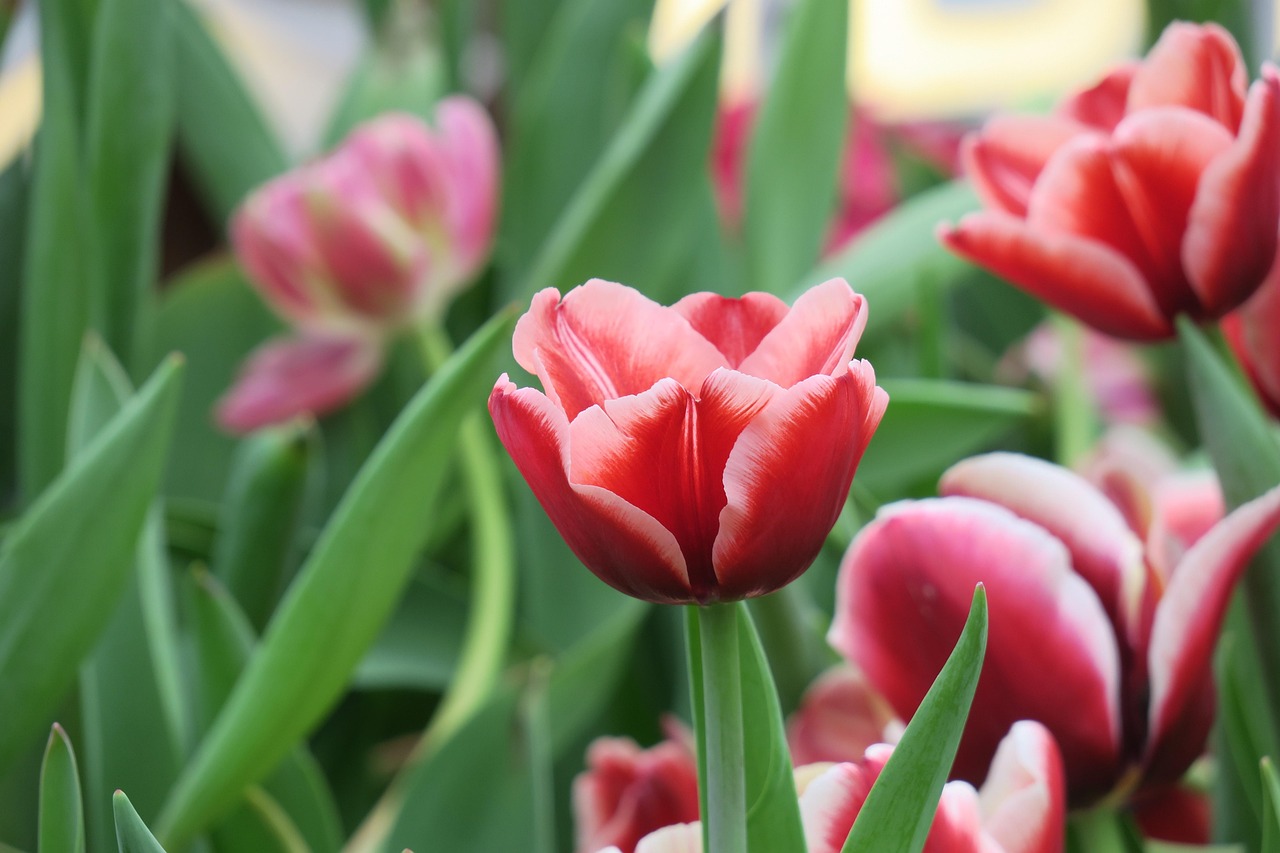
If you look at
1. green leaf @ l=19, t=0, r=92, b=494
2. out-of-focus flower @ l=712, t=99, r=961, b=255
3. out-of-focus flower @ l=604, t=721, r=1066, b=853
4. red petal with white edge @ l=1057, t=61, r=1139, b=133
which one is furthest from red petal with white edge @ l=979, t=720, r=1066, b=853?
out-of-focus flower @ l=712, t=99, r=961, b=255

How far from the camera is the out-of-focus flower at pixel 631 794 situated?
0.61 ft

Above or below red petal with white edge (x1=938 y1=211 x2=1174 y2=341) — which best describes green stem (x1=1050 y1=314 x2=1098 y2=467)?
below

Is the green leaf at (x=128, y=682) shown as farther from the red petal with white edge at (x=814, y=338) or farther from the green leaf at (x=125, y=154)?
the red petal with white edge at (x=814, y=338)

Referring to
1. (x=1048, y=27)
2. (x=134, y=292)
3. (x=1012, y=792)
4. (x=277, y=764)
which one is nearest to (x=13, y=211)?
(x=134, y=292)

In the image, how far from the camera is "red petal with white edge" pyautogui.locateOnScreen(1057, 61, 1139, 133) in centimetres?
20

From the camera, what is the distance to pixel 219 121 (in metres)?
0.45

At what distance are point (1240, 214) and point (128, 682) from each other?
0.74ft

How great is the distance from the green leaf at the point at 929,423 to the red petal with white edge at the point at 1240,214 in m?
0.08

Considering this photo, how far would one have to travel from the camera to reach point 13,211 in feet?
1.11

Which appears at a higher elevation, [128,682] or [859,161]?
[859,161]

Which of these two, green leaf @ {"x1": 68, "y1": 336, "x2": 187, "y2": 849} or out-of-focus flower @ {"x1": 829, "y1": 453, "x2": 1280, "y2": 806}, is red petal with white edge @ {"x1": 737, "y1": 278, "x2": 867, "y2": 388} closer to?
out-of-focus flower @ {"x1": 829, "y1": 453, "x2": 1280, "y2": 806}

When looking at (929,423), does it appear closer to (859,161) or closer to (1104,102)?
(1104,102)

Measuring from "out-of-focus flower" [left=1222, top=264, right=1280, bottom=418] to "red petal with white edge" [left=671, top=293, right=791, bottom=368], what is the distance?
9 centimetres

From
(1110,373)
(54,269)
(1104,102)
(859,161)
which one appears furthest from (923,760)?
(859,161)
